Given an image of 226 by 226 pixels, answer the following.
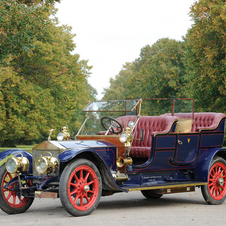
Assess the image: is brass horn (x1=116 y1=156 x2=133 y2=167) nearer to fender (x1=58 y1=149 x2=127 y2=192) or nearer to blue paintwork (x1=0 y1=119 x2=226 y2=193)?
blue paintwork (x1=0 y1=119 x2=226 y2=193)

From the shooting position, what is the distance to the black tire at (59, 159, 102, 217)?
22.1 ft

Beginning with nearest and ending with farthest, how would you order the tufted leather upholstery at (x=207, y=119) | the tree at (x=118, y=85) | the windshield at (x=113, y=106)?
the windshield at (x=113, y=106) → the tufted leather upholstery at (x=207, y=119) → the tree at (x=118, y=85)

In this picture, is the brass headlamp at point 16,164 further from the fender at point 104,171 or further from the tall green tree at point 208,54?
the tall green tree at point 208,54

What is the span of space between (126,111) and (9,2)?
26.6ft

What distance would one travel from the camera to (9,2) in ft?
48.4

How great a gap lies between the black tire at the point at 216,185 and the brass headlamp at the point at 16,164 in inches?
144

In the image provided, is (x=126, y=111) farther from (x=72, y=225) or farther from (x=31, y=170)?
(x=72, y=225)

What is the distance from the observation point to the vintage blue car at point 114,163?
23.1 ft

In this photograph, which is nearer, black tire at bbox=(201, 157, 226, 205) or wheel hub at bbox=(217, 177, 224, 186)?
black tire at bbox=(201, 157, 226, 205)

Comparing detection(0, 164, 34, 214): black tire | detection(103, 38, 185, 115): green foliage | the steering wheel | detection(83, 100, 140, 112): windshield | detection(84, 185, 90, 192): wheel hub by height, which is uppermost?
detection(103, 38, 185, 115): green foliage

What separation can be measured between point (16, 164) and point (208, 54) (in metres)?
16.0

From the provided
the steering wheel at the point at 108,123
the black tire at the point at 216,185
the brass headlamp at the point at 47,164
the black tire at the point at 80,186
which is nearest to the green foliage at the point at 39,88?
the steering wheel at the point at 108,123

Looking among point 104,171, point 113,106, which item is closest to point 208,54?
point 113,106

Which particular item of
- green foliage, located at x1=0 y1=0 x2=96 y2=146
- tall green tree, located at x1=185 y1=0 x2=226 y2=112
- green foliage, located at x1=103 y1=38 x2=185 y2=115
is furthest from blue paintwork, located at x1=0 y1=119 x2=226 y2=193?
green foliage, located at x1=103 y1=38 x2=185 y2=115
